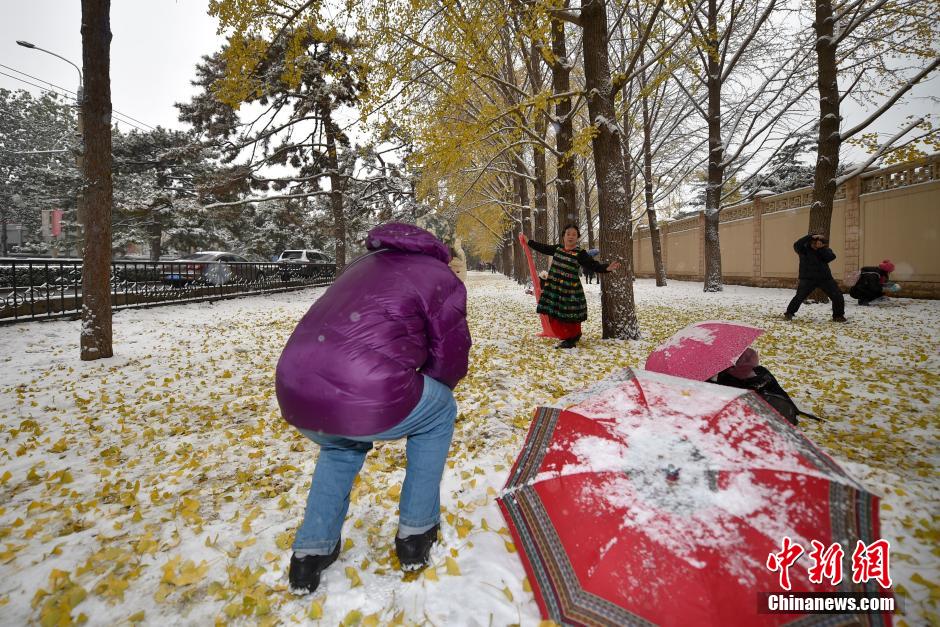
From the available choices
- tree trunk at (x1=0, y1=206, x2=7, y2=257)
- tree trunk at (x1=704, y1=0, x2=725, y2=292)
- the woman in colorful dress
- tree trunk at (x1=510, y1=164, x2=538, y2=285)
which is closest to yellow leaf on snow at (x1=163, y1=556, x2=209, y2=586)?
the woman in colorful dress

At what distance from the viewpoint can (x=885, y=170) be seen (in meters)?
11.7

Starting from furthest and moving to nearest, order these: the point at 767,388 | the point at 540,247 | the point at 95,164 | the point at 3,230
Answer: the point at 3,230 → the point at 540,247 → the point at 95,164 → the point at 767,388

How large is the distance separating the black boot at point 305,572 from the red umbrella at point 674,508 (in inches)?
40.1

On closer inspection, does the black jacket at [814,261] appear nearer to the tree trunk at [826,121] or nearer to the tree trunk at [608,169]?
the tree trunk at [826,121]

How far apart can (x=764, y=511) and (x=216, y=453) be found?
3.93m

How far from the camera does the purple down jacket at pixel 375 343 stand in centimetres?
168

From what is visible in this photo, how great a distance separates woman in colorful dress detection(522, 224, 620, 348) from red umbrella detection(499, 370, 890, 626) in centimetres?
466

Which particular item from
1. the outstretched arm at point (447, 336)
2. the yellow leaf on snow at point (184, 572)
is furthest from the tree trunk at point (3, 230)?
the outstretched arm at point (447, 336)

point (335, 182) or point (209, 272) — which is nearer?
point (209, 272)

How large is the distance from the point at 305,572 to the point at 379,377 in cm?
108

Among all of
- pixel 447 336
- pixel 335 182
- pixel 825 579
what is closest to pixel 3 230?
pixel 335 182

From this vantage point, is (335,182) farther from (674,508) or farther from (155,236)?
(674,508)

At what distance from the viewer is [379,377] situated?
168 centimetres

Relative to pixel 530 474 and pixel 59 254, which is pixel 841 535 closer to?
pixel 530 474
